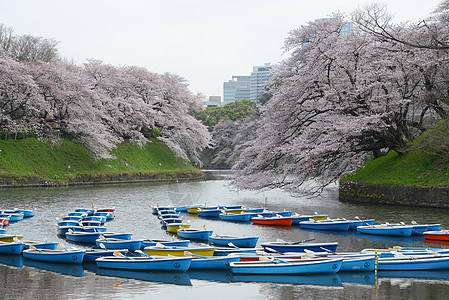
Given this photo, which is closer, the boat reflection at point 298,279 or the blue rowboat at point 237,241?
the boat reflection at point 298,279

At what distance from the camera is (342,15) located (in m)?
28.7

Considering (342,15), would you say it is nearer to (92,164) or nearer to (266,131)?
(266,131)

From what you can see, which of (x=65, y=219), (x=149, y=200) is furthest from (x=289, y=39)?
(x=65, y=219)

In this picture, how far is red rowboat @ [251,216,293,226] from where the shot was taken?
22391 millimetres

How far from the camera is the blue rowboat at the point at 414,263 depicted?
43.3ft

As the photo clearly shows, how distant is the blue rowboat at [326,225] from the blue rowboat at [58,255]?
11004mm

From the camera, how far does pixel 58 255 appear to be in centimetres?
1446

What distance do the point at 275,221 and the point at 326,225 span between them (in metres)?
2.73

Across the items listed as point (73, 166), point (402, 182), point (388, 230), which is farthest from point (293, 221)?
point (73, 166)

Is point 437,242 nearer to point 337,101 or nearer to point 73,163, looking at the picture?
point 337,101

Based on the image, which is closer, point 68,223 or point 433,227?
point 433,227

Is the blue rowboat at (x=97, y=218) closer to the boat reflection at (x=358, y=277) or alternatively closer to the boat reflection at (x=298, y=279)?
the boat reflection at (x=298, y=279)

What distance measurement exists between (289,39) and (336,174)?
31.3 ft

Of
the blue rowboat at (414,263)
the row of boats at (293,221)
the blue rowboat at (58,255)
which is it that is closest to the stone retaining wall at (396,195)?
the row of boats at (293,221)
